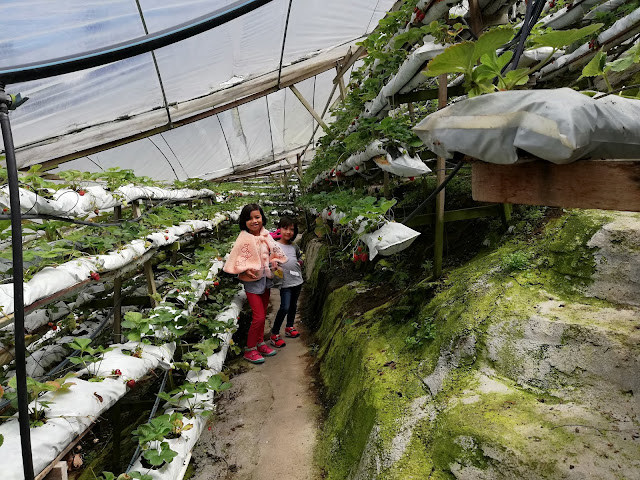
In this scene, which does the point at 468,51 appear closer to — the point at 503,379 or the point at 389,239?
the point at 503,379

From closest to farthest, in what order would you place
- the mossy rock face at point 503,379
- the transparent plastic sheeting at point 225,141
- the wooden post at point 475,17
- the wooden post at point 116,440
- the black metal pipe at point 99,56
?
the black metal pipe at point 99,56, the mossy rock face at point 503,379, the wooden post at point 475,17, the wooden post at point 116,440, the transparent plastic sheeting at point 225,141

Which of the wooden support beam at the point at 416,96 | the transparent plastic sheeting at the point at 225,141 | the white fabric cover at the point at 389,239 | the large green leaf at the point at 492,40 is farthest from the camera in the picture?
the transparent plastic sheeting at the point at 225,141

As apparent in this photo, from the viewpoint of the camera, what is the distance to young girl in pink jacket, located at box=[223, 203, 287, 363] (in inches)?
157

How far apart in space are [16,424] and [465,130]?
6.41 ft

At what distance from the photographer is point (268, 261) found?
4.14 m

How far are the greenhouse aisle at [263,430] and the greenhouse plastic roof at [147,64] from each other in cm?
286

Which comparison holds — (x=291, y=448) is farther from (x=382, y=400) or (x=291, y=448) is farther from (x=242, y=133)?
(x=242, y=133)

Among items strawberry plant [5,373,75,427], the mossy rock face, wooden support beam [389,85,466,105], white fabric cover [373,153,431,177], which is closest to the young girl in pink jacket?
the mossy rock face

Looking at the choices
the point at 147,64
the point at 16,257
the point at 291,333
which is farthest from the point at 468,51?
the point at 147,64

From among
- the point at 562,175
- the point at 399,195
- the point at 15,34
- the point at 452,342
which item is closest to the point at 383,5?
the point at 399,195

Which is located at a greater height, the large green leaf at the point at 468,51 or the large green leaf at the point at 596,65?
the large green leaf at the point at 468,51

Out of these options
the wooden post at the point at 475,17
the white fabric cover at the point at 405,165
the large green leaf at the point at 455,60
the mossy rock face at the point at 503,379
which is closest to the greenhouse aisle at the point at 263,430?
the mossy rock face at the point at 503,379

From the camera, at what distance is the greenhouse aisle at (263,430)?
2.45m

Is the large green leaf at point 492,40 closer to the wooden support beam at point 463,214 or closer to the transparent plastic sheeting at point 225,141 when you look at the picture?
the wooden support beam at point 463,214
